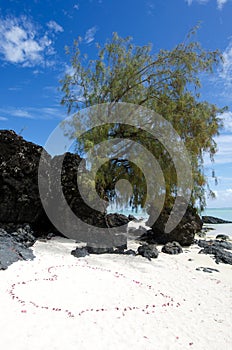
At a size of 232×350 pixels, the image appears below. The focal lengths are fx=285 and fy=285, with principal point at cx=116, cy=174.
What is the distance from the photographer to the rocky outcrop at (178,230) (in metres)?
13.8

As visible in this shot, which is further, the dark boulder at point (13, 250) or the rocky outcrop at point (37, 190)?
the rocky outcrop at point (37, 190)

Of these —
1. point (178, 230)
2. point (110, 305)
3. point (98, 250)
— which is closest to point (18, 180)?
point (98, 250)

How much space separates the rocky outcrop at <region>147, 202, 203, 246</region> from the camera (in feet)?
45.3

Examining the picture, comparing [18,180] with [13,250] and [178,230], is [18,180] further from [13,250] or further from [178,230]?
[178,230]

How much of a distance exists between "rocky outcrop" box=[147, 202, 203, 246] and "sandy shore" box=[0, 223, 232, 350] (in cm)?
421

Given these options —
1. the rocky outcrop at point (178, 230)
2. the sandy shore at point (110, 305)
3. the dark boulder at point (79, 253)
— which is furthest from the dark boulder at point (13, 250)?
the rocky outcrop at point (178, 230)

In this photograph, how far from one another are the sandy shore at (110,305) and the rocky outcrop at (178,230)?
→ 13.8ft

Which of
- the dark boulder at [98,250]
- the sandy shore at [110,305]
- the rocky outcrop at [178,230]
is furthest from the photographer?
the rocky outcrop at [178,230]

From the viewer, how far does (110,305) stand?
19.2 ft

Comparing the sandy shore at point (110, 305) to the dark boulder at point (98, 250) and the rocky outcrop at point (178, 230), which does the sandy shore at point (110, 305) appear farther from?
the rocky outcrop at point (178, 230)

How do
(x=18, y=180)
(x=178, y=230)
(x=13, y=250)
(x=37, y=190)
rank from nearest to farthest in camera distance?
(x=13, y=250), (x=18, y=180), (x=37, y=190), (x=178, y=230)

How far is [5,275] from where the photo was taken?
684 cm

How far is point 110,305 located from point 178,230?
855cm

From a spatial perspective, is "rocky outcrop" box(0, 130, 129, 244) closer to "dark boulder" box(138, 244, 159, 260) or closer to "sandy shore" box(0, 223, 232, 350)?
"dark boulder" box(138, 244, 159, 260)
